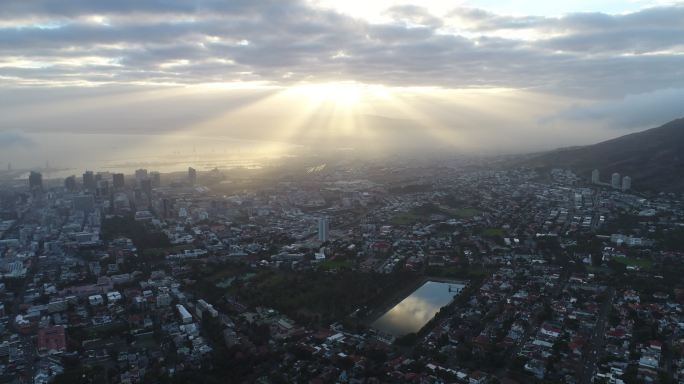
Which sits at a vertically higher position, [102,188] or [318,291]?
[102,188]

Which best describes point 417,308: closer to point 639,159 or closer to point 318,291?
point 318,291

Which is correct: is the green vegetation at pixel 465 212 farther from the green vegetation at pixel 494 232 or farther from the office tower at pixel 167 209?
the office tower at pixel 167 209

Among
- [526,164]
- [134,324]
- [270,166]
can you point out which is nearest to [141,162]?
[270,166]

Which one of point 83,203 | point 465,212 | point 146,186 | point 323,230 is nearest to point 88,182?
point 146,186

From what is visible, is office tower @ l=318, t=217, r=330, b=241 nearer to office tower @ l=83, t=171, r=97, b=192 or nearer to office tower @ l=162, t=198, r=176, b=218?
office tower @ l=162, t=198, r=176, b=218

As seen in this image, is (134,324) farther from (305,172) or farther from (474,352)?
(305,172)

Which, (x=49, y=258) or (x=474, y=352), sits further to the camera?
(x=49, y=258)

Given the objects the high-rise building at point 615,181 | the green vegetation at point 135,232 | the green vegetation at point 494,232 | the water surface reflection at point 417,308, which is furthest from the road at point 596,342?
the high-rise building at point 615,181
